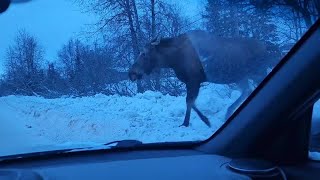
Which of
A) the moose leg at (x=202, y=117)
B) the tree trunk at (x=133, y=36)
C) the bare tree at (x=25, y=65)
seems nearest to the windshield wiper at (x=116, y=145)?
the moose leg at (x=202, y=117)

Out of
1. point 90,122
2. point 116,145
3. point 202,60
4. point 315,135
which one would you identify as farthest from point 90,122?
point 202,60

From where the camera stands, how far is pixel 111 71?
3820 millimetres

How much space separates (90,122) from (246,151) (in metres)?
1.22

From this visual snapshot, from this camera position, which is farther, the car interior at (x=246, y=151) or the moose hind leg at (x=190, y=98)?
the moose hind leg at (x=190, y=98)

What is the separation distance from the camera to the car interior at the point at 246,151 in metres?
2.44

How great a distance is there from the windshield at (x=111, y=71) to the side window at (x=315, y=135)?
391mm

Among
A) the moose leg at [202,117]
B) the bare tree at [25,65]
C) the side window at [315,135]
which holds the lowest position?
the side window at [315,135]

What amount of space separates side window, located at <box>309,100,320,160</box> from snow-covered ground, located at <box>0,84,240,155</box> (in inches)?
22.7

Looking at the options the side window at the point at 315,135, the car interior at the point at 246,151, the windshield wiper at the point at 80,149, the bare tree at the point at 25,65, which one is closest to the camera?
the car interior at the point at 246,151

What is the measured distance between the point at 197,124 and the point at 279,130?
824 millimetres

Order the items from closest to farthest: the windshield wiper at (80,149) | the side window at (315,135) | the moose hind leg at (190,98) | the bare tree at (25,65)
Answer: the windshield wiper at (80,149)
the side window at (315,135)
the bare tree at (25,65)
the moose hind leg at (190,98)

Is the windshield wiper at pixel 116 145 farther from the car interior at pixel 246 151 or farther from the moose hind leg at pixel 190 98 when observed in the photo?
the moose hind leg at pixel 190 98

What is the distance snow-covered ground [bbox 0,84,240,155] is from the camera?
3.03m

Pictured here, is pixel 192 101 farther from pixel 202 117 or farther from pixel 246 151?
pixel 246 151
